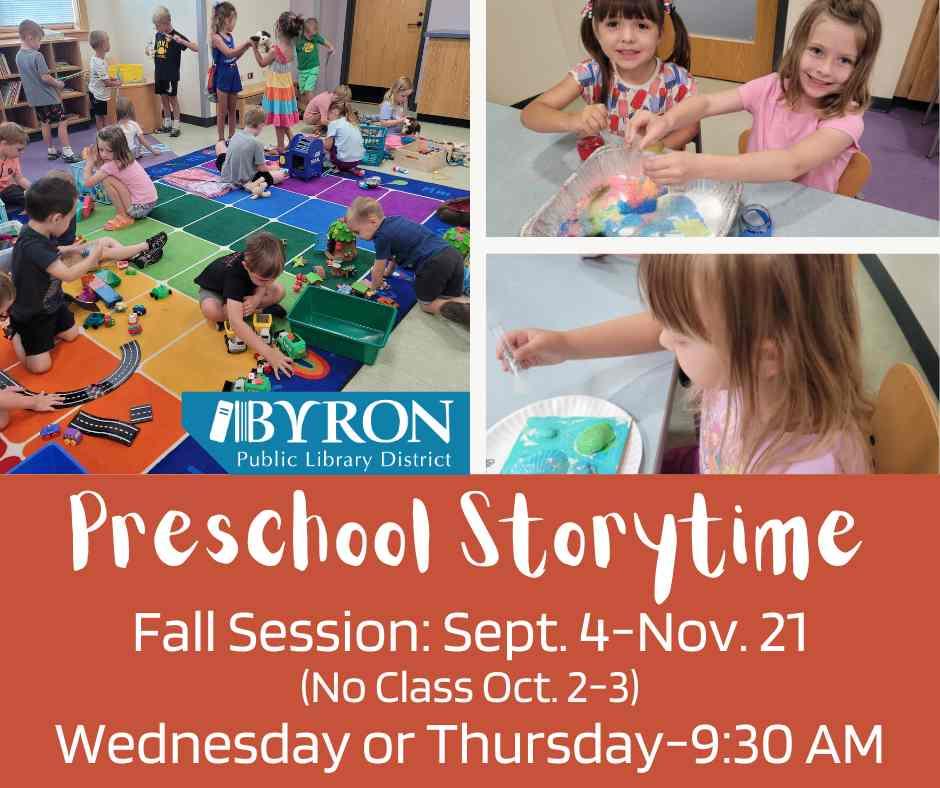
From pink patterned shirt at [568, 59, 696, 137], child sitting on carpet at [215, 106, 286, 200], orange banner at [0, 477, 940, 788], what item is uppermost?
pink patterned shirt at [568, 59, 696, 137]

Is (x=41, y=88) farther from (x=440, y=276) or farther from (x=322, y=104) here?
(x=440, y=276)

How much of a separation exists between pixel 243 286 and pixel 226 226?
0.57m

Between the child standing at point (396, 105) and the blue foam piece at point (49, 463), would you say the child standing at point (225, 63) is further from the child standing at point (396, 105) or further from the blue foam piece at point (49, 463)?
the blue foam piece at point (49, 463)

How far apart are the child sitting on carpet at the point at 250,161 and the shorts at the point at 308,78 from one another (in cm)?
57

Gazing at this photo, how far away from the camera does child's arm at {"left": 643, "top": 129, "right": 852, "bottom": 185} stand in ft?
2.09

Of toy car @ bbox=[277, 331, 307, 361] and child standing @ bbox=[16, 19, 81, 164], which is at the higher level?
child standing @ bbox=[16, 19, 81, 164]

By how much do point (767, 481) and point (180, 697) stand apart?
28.7 inches

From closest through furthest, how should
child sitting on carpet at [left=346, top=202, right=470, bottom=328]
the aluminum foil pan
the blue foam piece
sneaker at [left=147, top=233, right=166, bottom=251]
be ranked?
the aluminum foil pan < the blue foam piece < child sitting on carpet at [left=346, top=202, right=470, bottom=328] < sneaker at [left=147, top=233, right=166, bottom=251]

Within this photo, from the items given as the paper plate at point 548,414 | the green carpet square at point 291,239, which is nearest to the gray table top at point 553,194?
the paper plate at point 548,414

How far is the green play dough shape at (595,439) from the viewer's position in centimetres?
82

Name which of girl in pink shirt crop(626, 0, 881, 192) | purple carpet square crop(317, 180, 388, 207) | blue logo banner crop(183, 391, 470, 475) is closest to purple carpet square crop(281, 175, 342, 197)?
purple carpet square crop(317, 180, 388, 207)

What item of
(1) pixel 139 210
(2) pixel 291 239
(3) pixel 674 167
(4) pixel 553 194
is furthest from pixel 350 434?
(1) pixel 139 210

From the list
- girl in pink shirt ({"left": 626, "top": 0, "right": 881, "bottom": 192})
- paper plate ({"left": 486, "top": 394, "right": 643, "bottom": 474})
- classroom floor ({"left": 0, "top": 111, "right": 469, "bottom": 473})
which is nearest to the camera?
girl in pink shirt ({"left": 626, "top": 0, "right": 881, "bottom": 192})

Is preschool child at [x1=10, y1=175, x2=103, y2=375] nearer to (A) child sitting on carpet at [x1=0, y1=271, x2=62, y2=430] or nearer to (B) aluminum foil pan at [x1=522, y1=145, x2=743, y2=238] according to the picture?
(A) child sitting on carpet at [x1=0, y1=271, x2=62, y2=430]
